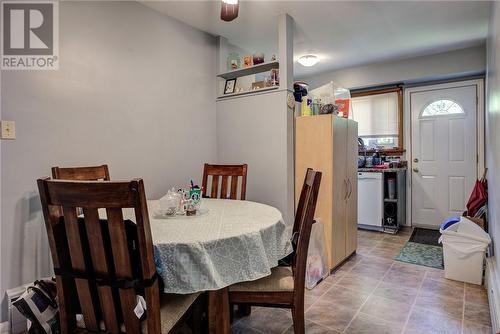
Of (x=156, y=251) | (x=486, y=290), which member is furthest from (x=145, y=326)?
(x=486, y=290)

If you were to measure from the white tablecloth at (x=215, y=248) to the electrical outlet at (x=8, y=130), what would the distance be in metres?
1.09

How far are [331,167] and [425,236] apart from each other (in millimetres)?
2240

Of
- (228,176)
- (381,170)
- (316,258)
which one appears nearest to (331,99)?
(228,176)

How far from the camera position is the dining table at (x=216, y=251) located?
113 centimetres

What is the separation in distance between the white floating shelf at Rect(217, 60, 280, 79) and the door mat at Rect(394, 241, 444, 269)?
240cm

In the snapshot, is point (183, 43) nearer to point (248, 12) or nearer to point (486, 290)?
point (248, 12)

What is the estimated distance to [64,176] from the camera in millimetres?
1787

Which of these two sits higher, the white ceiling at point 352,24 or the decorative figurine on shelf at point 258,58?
the white ceiling at point 352,24

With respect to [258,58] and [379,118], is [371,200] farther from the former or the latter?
[258,58]

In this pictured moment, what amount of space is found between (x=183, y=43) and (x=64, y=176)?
5.98 feet

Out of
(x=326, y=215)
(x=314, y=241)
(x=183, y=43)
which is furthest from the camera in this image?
(x=183, y=43)

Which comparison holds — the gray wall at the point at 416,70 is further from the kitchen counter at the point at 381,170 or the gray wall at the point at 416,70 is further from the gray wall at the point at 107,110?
the gray wall at the point at 107,110

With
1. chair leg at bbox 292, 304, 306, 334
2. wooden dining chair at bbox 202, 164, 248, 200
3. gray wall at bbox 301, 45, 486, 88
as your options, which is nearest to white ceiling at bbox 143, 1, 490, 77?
gray wall at bbox 301, 45, 486, 88

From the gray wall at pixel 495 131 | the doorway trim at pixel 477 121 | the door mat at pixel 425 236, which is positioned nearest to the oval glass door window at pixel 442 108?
the doorway trim at pixel 477 121
